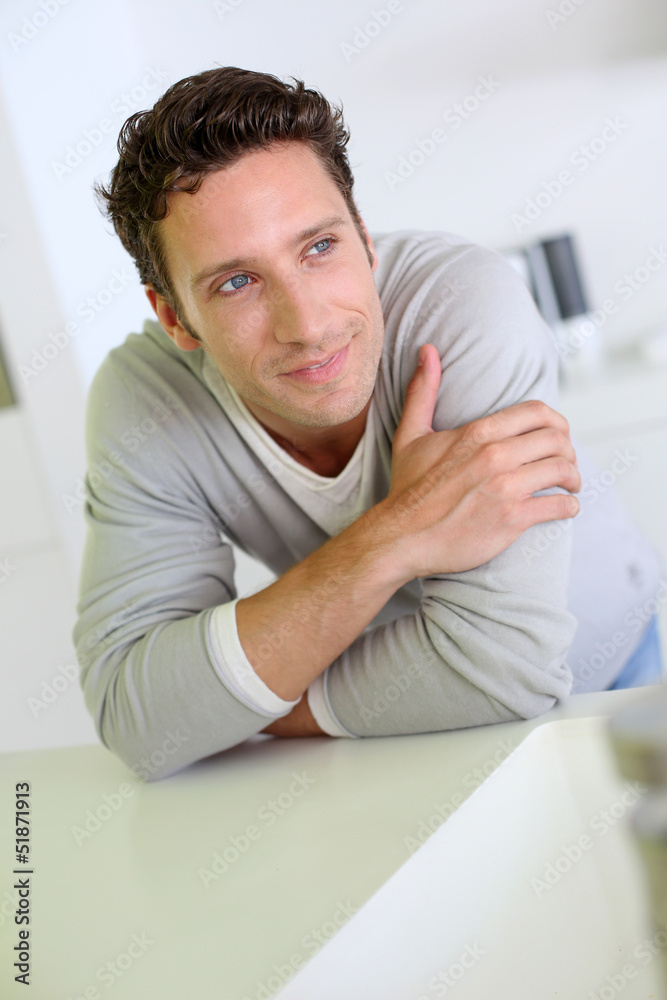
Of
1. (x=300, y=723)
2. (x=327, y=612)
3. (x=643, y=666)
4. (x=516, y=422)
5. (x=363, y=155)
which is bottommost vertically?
(x=643, y=666)

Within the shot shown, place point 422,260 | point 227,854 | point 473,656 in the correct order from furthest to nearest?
1. point 422,260
2. point 473,656
3. point 227,854

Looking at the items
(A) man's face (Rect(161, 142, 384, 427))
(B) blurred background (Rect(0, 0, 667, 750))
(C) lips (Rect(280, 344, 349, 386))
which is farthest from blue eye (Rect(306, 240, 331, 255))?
(B) blurred background (Rect(0, 0, 667, 750))

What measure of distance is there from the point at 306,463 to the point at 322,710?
1.12 ft

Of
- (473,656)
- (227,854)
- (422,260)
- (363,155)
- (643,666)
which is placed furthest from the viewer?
(363,155)

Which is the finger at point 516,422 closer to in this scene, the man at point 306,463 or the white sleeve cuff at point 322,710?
the man at point 306,463

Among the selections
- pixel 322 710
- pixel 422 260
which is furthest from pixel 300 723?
pixel 422 260

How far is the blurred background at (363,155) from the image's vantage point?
6.95 feet

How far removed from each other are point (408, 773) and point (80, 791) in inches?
13.9

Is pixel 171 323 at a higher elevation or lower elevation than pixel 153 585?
higher

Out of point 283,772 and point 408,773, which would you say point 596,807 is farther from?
point 283,772

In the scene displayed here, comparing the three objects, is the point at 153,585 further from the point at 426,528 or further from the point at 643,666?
the point at 643,666

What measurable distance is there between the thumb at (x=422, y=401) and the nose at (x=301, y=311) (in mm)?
107

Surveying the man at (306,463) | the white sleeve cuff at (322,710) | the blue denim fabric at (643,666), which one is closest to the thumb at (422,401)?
the man at (306,463)

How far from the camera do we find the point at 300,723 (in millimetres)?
863
